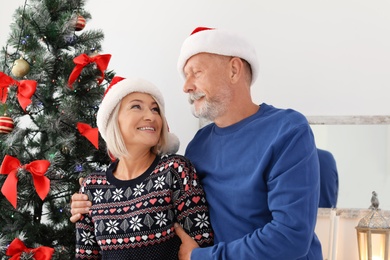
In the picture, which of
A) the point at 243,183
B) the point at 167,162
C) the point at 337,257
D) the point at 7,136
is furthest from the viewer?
the point at 337,257

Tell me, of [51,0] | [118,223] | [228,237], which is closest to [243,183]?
[228,237]

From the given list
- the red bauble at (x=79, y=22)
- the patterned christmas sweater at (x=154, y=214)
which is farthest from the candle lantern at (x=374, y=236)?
the red bauble at (x=79, y=22)

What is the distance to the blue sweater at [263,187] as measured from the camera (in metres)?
1.64

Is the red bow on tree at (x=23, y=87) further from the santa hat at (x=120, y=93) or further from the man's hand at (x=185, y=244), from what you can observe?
the man's hand at (x=185, y=244)

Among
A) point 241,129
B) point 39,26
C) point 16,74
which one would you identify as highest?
point 39,26

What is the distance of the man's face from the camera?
6.14 ft

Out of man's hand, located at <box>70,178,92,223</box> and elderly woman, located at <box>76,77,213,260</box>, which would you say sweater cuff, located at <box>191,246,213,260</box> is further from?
man's hand, located at <box>70,178,92,223</box>

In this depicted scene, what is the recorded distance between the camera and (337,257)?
9.37ft

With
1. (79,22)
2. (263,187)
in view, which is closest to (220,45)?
(263,187)

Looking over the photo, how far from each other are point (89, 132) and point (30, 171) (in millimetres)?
272

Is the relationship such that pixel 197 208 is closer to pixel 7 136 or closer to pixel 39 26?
pixel 7 136

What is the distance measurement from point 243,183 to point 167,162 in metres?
0.30

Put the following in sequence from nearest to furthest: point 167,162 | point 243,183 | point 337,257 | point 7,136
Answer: point 243,183, point 167,162, point 7,136, point 337,257

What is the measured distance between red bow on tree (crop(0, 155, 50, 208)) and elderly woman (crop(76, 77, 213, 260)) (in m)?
0.18
